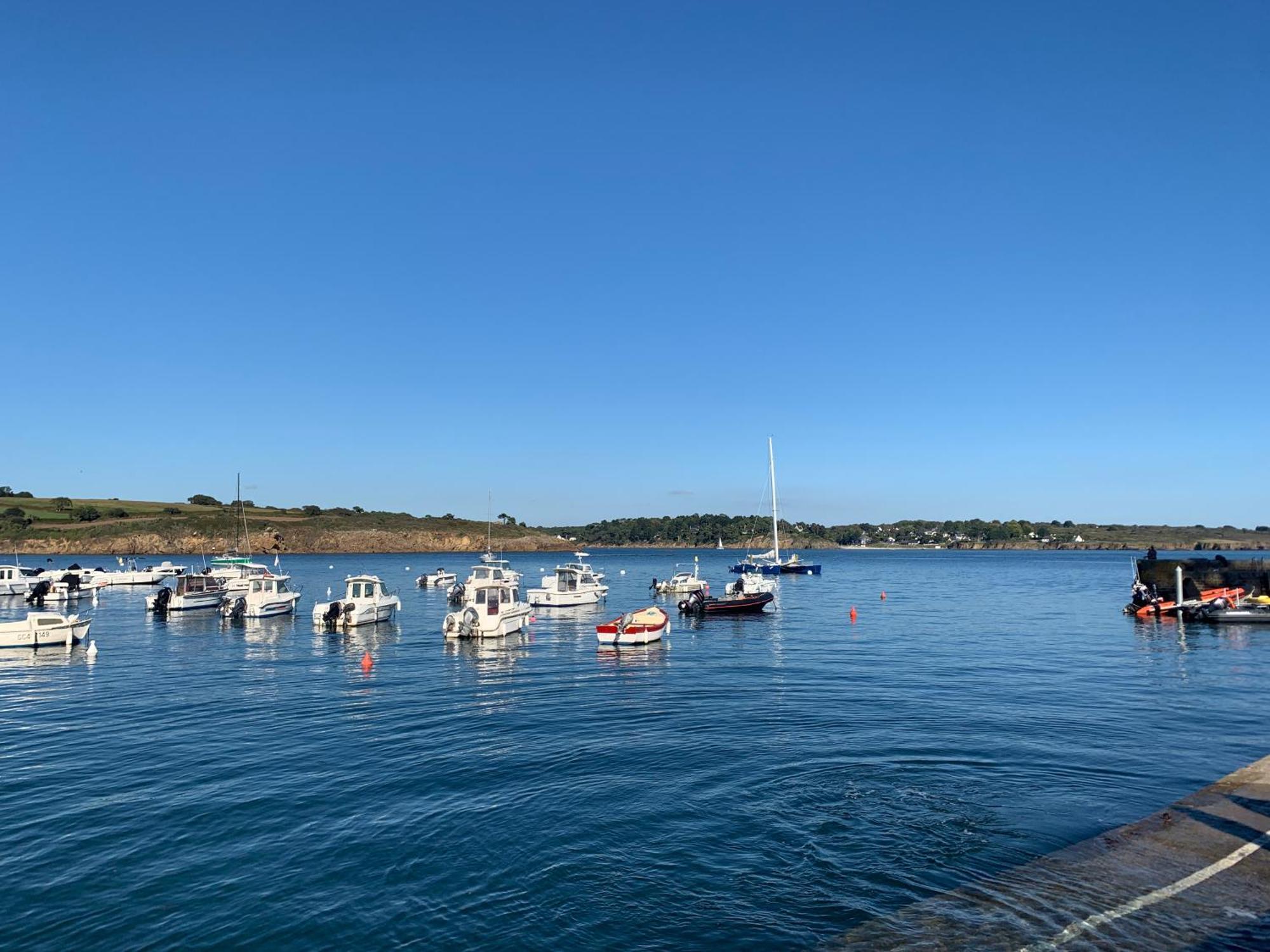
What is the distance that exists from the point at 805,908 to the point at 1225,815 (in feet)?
29.0

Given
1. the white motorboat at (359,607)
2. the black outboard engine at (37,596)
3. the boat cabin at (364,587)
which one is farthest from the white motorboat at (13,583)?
the white motorboat at (359,607)

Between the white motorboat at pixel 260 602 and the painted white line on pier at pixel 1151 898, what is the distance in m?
64.0

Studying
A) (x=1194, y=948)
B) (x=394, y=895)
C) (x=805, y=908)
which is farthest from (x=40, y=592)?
(x=1194, y=948)

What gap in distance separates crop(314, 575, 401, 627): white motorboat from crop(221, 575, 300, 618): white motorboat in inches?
285

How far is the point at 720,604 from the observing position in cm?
6738

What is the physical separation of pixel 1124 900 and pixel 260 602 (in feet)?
212

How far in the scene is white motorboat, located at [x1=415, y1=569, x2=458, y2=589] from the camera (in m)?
109

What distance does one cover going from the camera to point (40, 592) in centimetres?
7469

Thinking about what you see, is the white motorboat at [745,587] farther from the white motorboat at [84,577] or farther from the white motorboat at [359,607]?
A: the white motorboat at [84,577]

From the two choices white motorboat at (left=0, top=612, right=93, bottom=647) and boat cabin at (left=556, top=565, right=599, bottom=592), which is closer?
white motorboat at (left=0, top=612, right=93, bottom=647)

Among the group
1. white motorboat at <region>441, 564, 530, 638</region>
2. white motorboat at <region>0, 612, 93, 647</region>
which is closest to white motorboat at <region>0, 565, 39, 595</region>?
white motorboat at <region>0, 612, 93, 647</region>

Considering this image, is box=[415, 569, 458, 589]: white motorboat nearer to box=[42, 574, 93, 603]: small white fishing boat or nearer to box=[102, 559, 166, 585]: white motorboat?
box=[102, 559, 166, 585]: white motorboat

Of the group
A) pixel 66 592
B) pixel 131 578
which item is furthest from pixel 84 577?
pixel 66 592

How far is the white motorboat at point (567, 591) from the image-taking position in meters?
76.9
